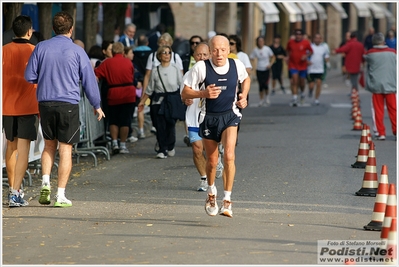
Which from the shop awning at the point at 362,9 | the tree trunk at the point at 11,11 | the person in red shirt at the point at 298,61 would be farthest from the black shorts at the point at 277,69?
the shop awning at the point at 362,9

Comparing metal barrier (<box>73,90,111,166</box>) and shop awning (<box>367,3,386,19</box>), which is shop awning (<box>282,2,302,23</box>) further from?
metal barrier (<box>73,90,111,166</box>)

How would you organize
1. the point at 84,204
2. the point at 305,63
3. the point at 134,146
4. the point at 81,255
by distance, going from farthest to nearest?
the point at 305,63, the point at 134,146, the point at 84,204, the point at 81,255

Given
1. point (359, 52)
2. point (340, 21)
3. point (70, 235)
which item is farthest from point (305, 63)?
point (340, 21)

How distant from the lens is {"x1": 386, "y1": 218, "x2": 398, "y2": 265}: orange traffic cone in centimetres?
678

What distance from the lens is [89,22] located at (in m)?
21.3

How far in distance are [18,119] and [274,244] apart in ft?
11.6

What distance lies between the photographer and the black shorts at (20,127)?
403 inches

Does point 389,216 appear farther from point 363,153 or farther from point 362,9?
point 362,9

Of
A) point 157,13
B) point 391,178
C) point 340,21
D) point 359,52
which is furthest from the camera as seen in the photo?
point 340,21

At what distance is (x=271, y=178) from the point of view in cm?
1206

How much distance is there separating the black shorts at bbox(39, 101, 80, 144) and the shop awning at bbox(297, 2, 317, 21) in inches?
1310

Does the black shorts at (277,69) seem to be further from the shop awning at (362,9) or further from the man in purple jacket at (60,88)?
the shop awning at (362,9)

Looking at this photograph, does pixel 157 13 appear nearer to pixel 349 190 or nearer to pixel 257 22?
pixel 257 22

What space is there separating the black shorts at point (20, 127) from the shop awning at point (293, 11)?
98.8 ft
